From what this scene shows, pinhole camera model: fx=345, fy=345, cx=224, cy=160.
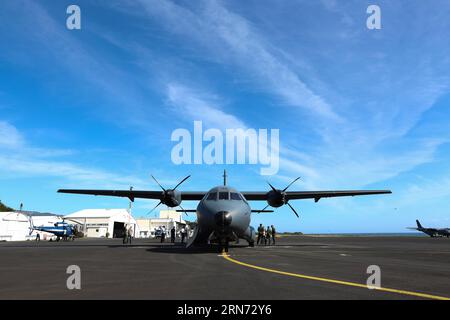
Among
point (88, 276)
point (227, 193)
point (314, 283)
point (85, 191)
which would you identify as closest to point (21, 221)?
point (85, 191)

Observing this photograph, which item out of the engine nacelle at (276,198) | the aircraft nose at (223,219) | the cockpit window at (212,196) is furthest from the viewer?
the engine nacelle at (276,198)

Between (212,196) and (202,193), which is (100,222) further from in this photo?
(212,196)

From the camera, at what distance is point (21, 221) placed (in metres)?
61.7

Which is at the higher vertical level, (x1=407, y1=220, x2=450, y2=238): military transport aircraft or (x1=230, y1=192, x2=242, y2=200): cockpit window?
(x1=230, y1=192, x2=242, y2=200): cockpit window

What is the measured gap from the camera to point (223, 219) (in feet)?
53.4

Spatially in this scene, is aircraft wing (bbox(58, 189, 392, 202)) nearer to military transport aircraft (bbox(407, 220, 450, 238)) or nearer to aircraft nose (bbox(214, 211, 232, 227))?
aircraft nose (bbox(214, 211, 232, 227))

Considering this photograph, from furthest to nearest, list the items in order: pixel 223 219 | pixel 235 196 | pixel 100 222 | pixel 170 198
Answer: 1. pixel 100 222
2. pixel 170 198
3. pixel 235 196
4. pixel 223 219

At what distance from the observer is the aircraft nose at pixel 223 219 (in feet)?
53.5

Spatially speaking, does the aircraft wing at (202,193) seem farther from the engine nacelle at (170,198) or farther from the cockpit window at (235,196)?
the cockpit window at (235,196)

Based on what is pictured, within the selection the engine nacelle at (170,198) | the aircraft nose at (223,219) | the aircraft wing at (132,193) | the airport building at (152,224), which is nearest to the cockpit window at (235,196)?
the aircraft nose at (223,219)

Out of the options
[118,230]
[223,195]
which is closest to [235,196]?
[223,195]

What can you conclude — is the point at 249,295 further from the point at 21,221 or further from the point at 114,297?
the point at 21,221

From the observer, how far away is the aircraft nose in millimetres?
16297

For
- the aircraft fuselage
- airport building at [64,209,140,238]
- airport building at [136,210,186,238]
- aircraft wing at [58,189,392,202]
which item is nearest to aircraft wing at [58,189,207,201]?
aircraft wing at [58,189,392,202]
